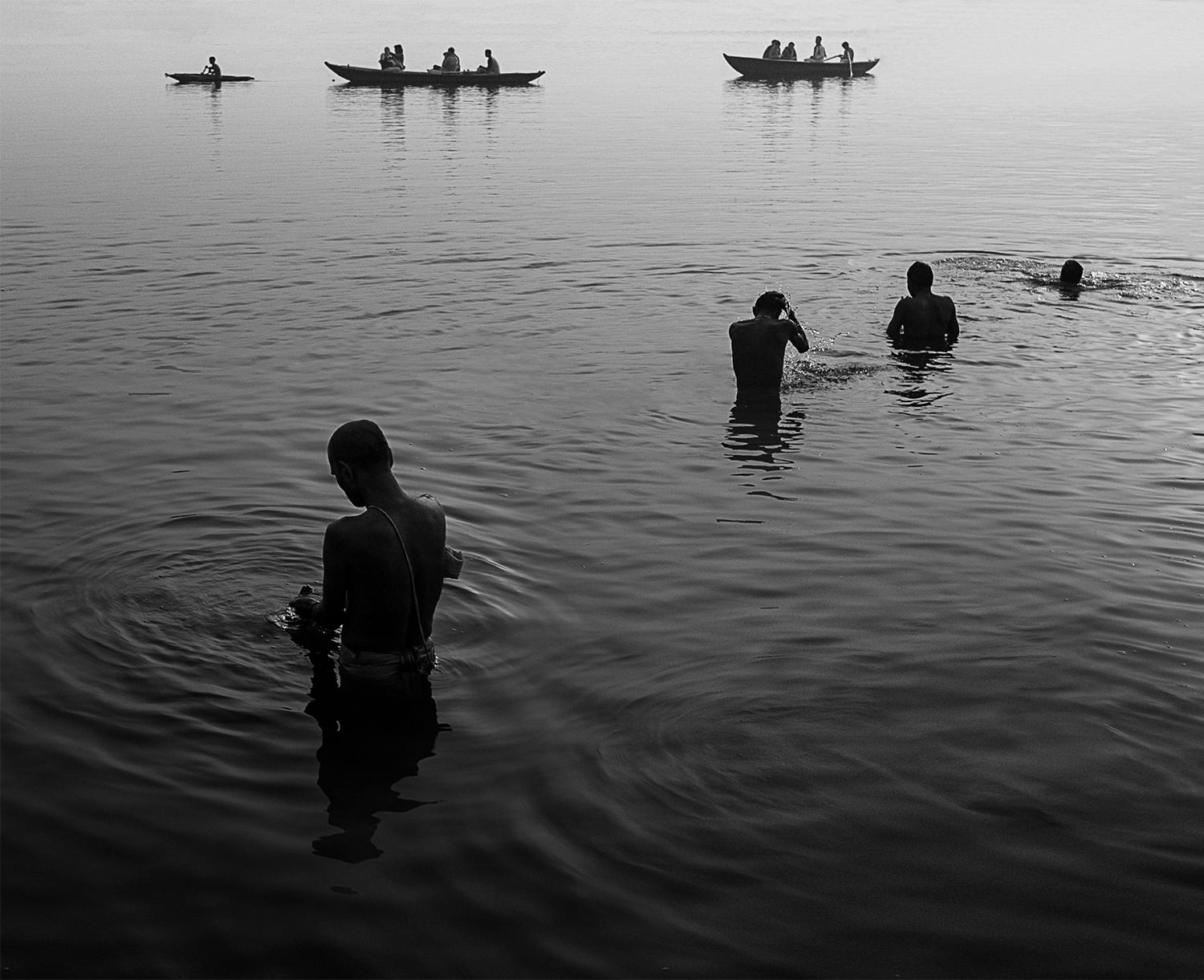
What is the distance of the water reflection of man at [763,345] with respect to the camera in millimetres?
12336

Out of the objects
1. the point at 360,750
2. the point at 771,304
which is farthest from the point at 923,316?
the point at 360,750

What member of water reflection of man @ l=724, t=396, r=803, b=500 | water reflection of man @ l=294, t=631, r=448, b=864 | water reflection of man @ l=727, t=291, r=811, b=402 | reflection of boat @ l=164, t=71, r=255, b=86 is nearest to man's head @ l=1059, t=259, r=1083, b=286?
water reflection of man @ l=727, t=291, r=811, b=402

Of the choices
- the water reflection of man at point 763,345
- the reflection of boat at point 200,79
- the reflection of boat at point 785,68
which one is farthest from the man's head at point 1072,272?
the reflection of boat at point 785,68

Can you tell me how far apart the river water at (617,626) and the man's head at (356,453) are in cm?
135

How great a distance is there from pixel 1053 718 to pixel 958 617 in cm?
131

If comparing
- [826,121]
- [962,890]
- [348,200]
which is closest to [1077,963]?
[962,890]

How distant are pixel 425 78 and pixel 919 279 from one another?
64175 mm

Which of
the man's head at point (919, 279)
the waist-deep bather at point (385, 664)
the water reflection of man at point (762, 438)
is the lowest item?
the waist-deep bather at point (385, 664)

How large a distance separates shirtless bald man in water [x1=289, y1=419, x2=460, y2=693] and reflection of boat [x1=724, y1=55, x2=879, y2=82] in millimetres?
85725

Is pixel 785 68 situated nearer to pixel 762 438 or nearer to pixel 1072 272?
pixel 1072 272

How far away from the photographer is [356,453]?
5855mm

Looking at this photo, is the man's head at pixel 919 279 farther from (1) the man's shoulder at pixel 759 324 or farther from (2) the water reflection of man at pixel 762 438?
(2) the water reflection of man at pixel 762 438

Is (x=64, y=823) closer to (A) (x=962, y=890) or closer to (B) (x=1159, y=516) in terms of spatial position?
(A) (x=962, y=890)

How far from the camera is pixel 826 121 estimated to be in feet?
180
